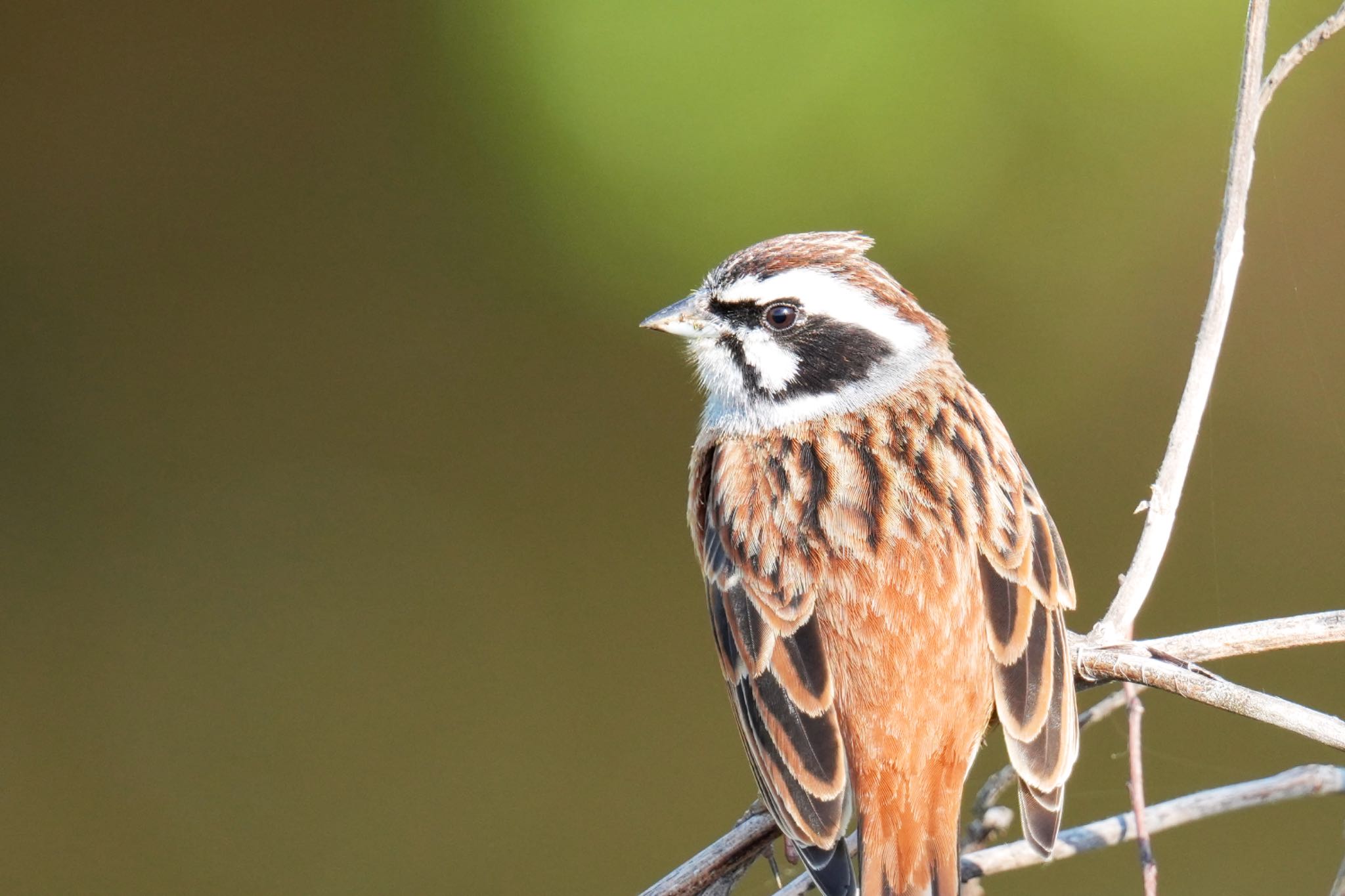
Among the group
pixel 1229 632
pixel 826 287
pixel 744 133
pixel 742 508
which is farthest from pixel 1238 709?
pixel 744 133

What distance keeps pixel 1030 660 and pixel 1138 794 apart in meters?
0.35

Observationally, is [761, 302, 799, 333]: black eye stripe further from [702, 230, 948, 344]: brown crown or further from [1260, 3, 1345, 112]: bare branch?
[1260, 3, 1345, 112]: bare branch

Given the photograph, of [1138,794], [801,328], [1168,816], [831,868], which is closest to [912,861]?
[831,868]

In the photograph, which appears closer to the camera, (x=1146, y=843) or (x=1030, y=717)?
(x=1146, y=843)

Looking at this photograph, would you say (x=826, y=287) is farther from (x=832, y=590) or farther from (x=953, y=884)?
(x=953, y=884)

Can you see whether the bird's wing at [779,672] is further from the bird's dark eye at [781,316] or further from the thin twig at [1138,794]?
the thin twig at [1138,794]

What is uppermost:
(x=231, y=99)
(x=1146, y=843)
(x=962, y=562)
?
(x=231, y=99)

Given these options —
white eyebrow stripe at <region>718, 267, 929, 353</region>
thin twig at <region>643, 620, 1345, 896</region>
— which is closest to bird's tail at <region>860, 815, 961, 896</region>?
thin twig at <region>643, 620, 1345, 896</region>

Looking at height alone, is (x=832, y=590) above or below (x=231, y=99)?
below

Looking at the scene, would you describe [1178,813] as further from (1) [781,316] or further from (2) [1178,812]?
(1) [781,316]

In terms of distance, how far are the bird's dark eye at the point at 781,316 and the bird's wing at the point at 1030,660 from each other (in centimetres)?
53

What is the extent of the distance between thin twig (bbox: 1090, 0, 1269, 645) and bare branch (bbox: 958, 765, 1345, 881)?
31 centimetres

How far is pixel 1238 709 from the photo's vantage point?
195cm

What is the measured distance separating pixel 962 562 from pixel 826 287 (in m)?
0.66
